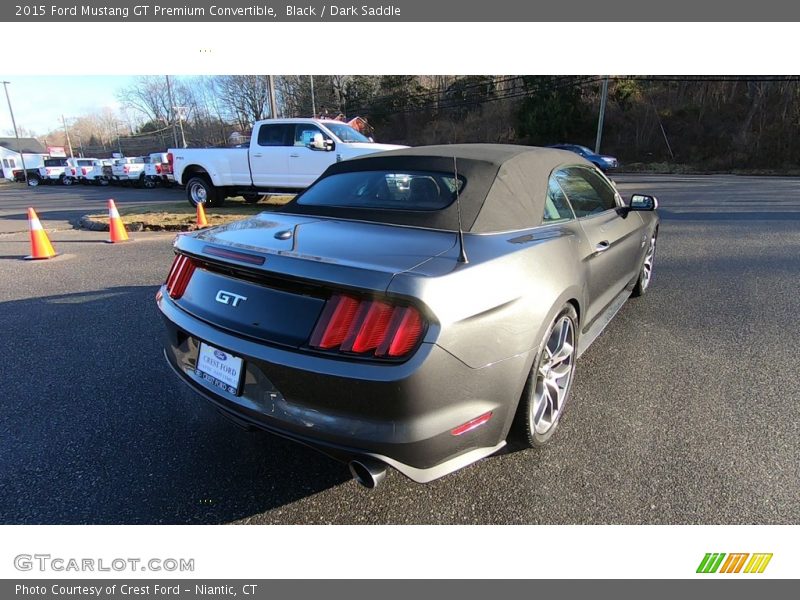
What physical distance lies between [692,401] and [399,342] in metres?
2.28

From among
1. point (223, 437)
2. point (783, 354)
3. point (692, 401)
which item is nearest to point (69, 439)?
point (223, 437)

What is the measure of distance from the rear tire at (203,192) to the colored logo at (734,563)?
1256 cm

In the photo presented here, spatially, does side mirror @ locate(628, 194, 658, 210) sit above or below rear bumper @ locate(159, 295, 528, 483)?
above

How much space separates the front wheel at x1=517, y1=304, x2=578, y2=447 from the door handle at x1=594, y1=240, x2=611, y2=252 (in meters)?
0.63

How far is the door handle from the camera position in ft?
9.81

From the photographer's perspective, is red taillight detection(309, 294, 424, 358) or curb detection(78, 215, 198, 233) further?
curb detection(78, 215, 198, 233)

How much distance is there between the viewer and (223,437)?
8.41 feet

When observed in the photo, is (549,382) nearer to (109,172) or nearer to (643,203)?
(643,203)

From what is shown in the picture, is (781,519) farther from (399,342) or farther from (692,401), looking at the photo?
(399,342)

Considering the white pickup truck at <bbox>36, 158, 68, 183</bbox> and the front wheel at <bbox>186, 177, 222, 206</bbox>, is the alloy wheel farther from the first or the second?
the white pickup truck at <bbox>36, 158, 68, 183</bbox>

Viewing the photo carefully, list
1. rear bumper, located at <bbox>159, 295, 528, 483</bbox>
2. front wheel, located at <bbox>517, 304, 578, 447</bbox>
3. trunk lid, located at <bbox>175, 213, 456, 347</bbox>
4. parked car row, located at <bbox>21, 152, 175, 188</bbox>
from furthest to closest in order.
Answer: parked car row, located at <bbox>21, 152, 175, 188</bbox>, front wheel, located at <bbox>517, 304, 578, 447</bbox>, trunk lid, located at <bbox>175, 213, 456, 347</bbox>, rear bumper, located at <bbox>159, 295, 528, 483</bbox>

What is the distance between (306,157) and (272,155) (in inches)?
39.6

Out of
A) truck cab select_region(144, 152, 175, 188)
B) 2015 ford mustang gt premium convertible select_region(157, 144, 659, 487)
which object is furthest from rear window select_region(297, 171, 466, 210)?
truck cab select_region(144, 152, 175, 188)

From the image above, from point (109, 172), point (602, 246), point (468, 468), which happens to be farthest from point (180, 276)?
point (109, 172)
